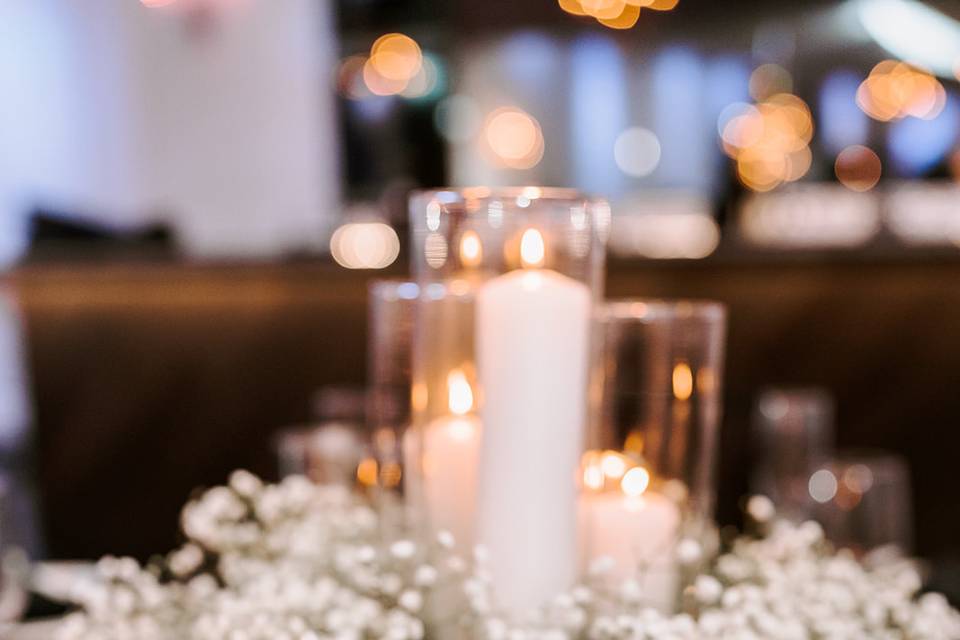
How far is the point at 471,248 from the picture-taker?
0.68 meters

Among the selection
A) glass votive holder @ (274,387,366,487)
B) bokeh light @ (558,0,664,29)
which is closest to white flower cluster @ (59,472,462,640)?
glass votive holder @ (274,387,366,487)

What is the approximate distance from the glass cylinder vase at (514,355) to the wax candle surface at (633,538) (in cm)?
3

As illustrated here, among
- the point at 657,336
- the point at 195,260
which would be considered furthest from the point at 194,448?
the point at 657,336

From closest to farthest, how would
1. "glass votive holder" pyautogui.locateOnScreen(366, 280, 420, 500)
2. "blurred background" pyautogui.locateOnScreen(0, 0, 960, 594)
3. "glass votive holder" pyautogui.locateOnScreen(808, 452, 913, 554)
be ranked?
"glass votive holder" pyautogui.locateOnScreen(366, 280, 420, 500)
"glass votive holder" pyautogui.locateOnScreen(808, 452, 913, 554)
"blurred background" pyautogui.locateOnScreen(0, 0, 960, 594)

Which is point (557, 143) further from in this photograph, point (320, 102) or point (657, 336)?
point (657, 336)

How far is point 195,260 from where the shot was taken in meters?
2.54

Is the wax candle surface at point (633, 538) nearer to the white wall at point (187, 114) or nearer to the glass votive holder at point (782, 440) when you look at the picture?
the glass votive holder at point (782, 440)

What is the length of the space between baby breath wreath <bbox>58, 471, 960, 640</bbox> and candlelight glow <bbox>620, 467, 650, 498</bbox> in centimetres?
7

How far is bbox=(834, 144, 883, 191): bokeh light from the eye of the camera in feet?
15.7

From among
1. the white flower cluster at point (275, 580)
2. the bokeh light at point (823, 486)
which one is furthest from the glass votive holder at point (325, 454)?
the bokeh light at point (823, 486)

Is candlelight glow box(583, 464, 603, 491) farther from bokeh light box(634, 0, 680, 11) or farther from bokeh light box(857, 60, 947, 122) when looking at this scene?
bokeh light box(857, 60, 947, 122)

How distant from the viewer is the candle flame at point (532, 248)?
67 centimetres

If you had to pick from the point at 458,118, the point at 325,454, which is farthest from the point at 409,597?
the point at 458,118

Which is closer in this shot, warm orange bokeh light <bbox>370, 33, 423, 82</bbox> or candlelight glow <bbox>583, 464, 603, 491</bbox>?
candlelight glow <bbox>583, 464, 603, 491</bbox>
